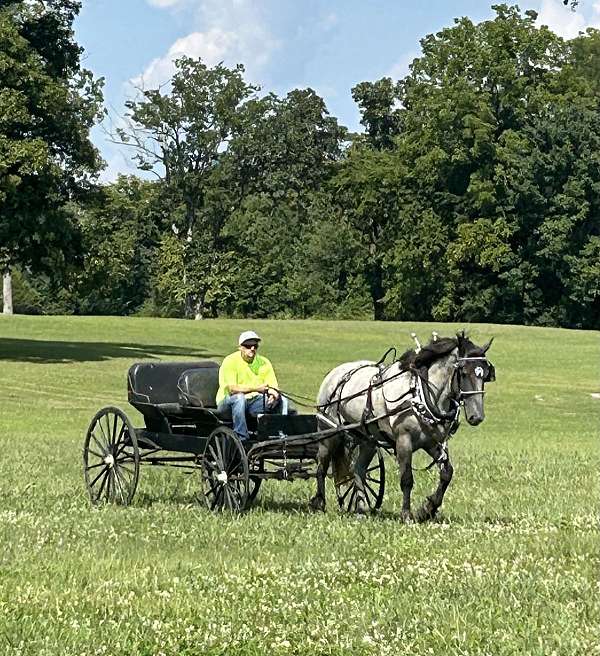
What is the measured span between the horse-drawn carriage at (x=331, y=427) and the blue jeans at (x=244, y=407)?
0.12 meters

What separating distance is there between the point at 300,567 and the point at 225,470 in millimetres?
3414

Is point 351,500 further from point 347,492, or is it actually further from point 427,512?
point 427,512

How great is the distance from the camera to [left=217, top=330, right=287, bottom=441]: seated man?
40.1 ft

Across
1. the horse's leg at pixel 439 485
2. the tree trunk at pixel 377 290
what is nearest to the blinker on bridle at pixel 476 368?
the horse's leg at pixel 439 485

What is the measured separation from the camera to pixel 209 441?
12039mm

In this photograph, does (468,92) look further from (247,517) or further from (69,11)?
(247,517)

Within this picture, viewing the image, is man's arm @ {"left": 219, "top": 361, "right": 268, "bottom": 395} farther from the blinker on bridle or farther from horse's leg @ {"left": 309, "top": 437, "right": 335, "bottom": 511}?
the blinker on bridle

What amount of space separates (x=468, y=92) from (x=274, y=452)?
6104 centimetres

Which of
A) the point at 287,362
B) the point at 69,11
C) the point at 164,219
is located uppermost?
the point at 69,11

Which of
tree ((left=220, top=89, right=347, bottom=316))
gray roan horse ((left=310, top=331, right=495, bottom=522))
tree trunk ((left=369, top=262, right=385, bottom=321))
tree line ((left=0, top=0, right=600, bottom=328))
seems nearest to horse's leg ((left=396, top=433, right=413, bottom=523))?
gray roan horse ((left=310, top=331, right=495, bottom=522))

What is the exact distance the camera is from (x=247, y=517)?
1111cm

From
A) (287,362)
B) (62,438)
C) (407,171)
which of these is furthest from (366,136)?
(62,438)

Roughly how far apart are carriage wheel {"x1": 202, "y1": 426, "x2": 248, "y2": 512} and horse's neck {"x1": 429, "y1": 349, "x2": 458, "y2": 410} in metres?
1.94

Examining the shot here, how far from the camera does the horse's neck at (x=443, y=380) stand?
10844mm
